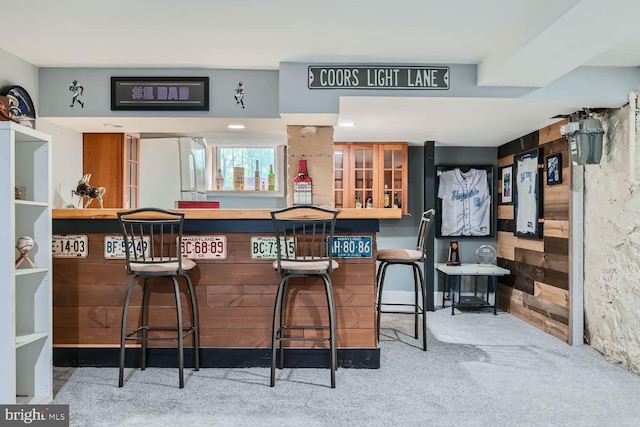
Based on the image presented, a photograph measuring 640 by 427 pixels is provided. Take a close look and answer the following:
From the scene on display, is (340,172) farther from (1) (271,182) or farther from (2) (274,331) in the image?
(2) (274,331)

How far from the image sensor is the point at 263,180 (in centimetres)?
649

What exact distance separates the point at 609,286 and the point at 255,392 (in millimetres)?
2846

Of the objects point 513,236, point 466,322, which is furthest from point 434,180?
point 466,322

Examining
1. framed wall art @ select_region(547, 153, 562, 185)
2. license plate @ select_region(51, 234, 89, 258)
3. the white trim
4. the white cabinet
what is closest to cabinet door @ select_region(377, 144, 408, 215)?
framed wall art @ select_region(547, 153, 562, 185)

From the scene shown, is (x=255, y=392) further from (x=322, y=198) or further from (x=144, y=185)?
(x=144, y=185)

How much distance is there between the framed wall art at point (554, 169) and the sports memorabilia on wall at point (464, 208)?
58.1 inches

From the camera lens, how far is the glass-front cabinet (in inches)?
246

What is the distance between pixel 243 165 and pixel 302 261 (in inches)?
143

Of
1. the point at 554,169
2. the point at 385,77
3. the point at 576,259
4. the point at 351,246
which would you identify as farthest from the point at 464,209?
the point at 351,246

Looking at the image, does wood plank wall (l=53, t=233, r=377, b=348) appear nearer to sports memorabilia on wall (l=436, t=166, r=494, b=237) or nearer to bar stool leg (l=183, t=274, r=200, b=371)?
bar stool leg (l=183, t=274, r=200, b=371)

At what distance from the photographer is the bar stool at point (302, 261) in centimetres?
314

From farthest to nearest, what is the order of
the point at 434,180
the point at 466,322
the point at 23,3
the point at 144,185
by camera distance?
the point at 434,180 → the point at 144,185 → the point at 466,322 → the point at 23,3

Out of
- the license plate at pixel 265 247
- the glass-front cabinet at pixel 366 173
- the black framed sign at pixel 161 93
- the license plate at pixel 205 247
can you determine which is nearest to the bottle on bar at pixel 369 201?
the glass-front cabinet at pixel 366 173

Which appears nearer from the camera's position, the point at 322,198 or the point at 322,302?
the point at 322,302
